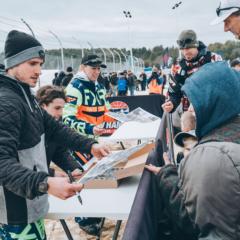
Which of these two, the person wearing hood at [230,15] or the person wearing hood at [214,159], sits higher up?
the person wearing hood at [230,15]

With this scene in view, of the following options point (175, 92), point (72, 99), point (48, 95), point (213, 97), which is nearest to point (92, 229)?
point (72, 99)

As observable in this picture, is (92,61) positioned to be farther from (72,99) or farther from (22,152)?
(22,152)

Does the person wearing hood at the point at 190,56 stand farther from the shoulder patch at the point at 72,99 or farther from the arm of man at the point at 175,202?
the arm of man at the point at 175,202

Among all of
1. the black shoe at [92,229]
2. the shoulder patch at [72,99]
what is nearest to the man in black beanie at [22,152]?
the shoulder patch at [72,99]

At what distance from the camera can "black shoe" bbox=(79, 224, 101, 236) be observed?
378 cm

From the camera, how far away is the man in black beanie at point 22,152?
1.65m

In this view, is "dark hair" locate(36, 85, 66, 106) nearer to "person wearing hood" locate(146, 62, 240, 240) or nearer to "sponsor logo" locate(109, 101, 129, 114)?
"person wearing hood" locate(146, 62, 240, 240)

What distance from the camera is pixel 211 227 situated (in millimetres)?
1289

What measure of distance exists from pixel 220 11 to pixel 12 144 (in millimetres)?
1683

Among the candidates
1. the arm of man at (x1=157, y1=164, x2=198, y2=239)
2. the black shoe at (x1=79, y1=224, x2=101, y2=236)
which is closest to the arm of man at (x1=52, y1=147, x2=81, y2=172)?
the arm of man at (x1=157, y1=164, x2=198, y2=239)

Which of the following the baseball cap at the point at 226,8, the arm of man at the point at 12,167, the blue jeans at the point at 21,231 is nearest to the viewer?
the arm of man at the point at 12,167

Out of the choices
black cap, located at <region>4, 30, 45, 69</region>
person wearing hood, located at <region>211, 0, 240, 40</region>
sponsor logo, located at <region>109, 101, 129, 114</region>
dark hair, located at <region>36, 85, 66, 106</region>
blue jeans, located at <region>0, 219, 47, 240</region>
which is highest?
person wearing hood, located at <region>211, 0, 240, 40</region>

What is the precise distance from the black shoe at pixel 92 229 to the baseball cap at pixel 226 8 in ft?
7.29

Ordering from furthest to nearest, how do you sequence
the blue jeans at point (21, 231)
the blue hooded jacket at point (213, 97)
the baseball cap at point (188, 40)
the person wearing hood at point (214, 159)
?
the baseball cap at point (188, 40), the blue jeans at point (21, 231), the blue hooded jacket at point (213, 97), the person wearing hood at point (214, 159)
